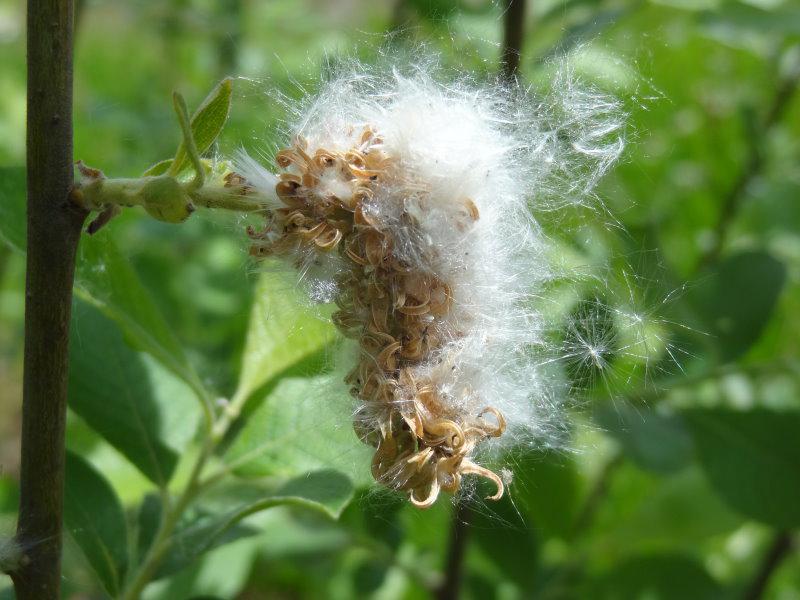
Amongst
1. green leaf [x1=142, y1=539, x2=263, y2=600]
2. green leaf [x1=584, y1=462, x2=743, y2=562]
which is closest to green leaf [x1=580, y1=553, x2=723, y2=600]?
green leaf [x1=584, y1=462, x2=743, y2=562]

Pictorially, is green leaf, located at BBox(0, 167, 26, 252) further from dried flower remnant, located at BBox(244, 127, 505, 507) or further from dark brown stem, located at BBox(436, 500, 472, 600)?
dark brown stem, located at BBox(436, 500, 472, 600)

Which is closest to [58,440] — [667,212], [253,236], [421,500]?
[253,236]

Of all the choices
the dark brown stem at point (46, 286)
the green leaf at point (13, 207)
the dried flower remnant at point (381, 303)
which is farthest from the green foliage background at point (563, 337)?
the dark brown stem at point (46, 286)

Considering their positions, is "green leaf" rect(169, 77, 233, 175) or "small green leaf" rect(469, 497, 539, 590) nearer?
"green leaf" rect(169, 77, 233, 175)

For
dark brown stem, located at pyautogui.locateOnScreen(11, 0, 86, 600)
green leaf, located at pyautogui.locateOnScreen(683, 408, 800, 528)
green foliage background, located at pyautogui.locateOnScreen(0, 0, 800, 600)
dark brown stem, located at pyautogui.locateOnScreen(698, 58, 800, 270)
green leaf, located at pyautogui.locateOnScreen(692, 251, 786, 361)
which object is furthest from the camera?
dark brown stem, located at pyautogui.locateOnScreen(698, 58, 800, 270)

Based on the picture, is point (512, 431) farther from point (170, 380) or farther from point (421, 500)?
point (170, 380)

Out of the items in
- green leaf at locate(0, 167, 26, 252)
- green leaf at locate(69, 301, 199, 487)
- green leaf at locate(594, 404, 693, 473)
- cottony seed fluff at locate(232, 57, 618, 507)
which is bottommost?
green leaf at locate(594, 404, 693, 473)
